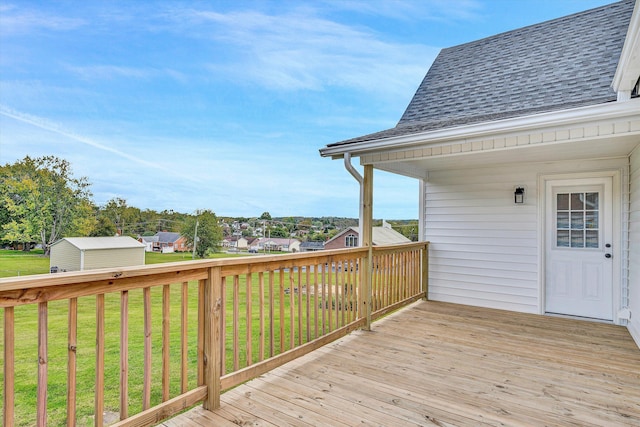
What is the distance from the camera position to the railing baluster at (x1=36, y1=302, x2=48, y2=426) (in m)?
1.52

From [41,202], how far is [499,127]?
164 inches

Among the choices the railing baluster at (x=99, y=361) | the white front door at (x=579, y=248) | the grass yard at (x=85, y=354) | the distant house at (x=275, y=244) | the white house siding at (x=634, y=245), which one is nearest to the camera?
the railing baluster at (x=99, y=361)

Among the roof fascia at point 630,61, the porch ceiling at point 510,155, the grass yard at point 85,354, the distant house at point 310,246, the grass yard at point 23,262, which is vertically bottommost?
the grass yard at point 85,354

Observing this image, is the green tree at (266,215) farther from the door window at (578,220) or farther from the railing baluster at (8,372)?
the door window at (578,220)

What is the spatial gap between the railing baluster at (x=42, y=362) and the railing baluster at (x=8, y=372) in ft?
0.31

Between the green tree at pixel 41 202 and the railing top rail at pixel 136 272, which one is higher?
the green tree at pixel 41 202

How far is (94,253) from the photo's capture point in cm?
248

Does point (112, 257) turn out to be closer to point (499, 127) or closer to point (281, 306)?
point (281, 306)

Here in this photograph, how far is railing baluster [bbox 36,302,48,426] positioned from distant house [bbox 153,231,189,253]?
142cm

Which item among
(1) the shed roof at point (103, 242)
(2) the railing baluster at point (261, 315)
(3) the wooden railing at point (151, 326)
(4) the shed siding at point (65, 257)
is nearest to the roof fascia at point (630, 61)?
(3) the wooden railing at point (151, 326)

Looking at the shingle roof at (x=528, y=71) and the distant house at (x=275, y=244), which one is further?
the shingle roof at (x=528, y=71)

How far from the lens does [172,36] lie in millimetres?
7125


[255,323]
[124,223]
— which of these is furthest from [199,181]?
[124,223]

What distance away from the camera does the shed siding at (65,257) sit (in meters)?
2.37
